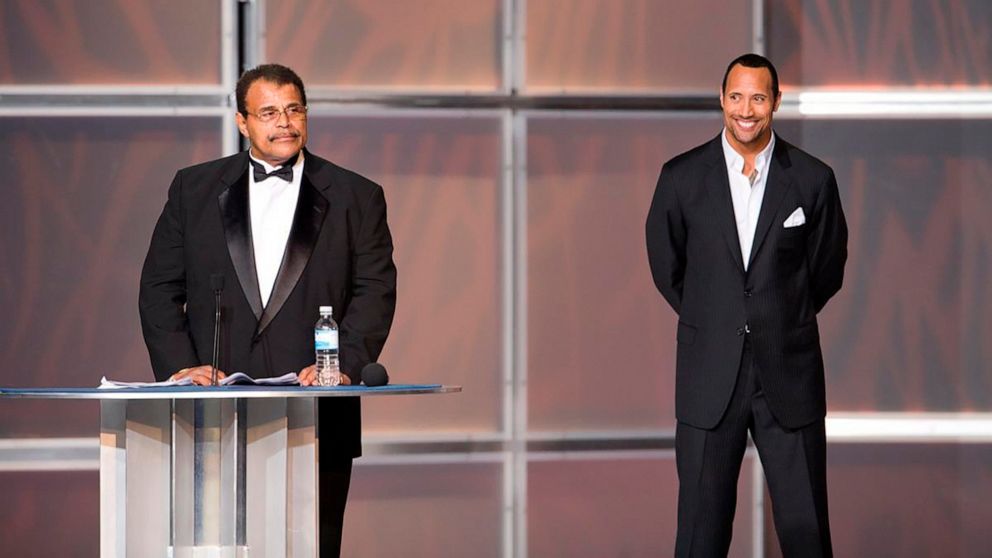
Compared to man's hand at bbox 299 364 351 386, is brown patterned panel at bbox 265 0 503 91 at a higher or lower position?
higher

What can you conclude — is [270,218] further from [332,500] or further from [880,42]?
[880,42]

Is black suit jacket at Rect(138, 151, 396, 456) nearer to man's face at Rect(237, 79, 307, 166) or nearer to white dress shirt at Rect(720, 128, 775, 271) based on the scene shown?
man's face at Rect(237, 79, 307, 166)

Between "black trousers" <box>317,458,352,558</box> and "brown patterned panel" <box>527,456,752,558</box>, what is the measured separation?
6.62 feet

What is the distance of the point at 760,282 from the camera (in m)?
4.10

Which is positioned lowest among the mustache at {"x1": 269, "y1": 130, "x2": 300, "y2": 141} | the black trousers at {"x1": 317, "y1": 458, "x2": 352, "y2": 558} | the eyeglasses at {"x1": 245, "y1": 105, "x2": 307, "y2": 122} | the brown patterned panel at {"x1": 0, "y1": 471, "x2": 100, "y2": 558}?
the brown patterned panel at {"x1": 0, "y1": 471, "x2": 100, "y2": 558}

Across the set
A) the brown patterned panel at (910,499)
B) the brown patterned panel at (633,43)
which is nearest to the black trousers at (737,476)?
the brown patterned panel at (910,499)

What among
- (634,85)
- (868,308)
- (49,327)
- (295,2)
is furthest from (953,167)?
(49,327)

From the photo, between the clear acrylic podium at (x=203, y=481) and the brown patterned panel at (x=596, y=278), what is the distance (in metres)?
2.61

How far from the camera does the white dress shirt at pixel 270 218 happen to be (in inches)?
151

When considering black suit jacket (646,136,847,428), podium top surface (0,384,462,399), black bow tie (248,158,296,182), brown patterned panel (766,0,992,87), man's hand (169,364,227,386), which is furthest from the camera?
brown patterned panel (766,0,992,87)

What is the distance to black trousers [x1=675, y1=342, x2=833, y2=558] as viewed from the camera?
13.4 feet

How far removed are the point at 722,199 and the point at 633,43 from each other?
Result: 6.03 feet

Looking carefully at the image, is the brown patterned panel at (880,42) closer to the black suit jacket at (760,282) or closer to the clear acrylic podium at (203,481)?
the black suit jacket at (760,282)

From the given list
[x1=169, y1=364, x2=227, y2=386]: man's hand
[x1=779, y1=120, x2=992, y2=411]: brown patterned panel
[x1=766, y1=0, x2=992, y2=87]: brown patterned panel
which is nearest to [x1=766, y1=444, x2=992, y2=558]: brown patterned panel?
[x1=779, y1=120, x2=992, y2=411]: brown patterned panel
